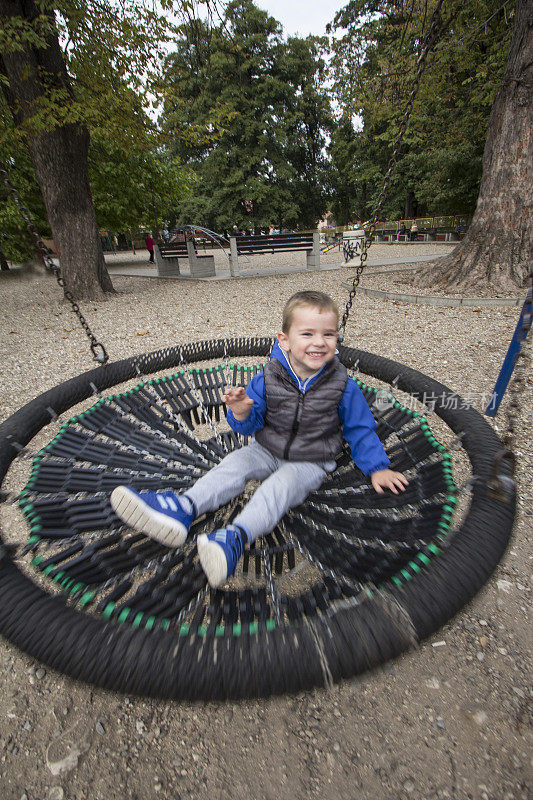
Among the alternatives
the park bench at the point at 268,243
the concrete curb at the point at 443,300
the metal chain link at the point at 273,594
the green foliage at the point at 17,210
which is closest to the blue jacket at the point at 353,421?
the metal chain link at the point at 273,594

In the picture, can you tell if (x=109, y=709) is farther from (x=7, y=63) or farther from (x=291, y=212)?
(x=291, y=212)

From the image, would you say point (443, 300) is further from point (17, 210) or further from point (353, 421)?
point (17, 210)

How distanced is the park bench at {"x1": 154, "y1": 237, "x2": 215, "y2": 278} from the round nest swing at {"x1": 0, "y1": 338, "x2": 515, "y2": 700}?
945cm

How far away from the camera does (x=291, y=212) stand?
23.8 metres

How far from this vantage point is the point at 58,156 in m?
6.39

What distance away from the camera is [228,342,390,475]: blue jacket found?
5.70ft

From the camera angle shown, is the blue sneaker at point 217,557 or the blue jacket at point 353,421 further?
the blue jacket at point 353,421

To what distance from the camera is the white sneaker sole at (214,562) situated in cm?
124

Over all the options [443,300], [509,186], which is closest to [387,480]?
[443,300]

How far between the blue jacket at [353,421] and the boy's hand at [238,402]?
7cm

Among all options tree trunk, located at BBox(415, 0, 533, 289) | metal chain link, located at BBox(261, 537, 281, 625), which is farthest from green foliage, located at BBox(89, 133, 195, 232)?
metal chain link, located at BBox(261, 537, 281, 625)

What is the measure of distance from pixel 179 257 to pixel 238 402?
11267 mm

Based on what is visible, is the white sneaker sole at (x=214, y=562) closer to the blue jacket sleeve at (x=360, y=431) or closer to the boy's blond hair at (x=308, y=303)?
the blue jacket sleeve at (x=360, y=431)

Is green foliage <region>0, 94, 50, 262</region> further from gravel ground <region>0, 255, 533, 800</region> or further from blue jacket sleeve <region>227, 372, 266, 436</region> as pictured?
gravel ground <region>0, 255, 533, 800</region>
